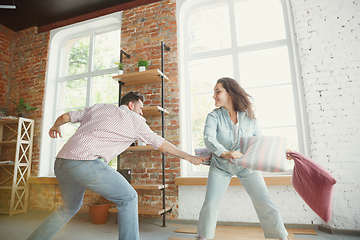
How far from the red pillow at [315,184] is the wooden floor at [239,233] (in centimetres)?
86

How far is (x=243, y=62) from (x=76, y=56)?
3636 mm

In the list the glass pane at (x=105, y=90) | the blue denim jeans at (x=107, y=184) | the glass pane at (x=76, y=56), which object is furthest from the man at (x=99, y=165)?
the glass pane at (x=76, y=56)

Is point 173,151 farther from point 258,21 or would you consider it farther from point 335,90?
point 258,21

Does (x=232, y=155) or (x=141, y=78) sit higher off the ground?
(x=141, y=78)

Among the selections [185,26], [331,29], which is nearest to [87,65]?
[185,26]

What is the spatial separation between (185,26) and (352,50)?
8.37 ft

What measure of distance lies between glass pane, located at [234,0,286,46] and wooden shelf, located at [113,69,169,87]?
1497mm

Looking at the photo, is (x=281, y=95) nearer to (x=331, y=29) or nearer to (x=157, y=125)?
(x=331, y=29)

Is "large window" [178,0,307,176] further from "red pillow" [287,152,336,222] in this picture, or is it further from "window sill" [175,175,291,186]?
"red pillow" [287,152,336,222]

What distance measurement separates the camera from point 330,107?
2705 mm

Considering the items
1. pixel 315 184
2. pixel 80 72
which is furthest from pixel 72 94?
pixel 315 184

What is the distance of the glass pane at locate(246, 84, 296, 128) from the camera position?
320 cm

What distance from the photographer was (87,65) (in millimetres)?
4680

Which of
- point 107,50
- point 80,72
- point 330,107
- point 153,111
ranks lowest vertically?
point 330,107
